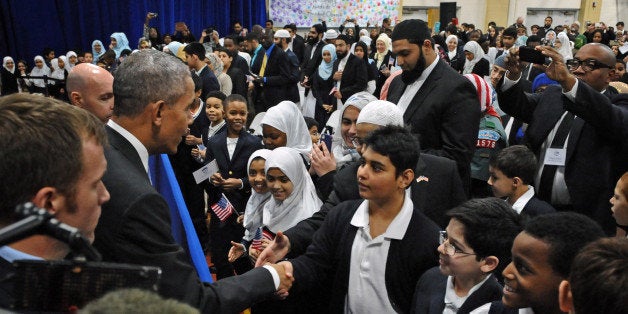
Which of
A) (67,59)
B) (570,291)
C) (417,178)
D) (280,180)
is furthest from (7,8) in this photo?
(570,291)

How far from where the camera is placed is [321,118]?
323 inches

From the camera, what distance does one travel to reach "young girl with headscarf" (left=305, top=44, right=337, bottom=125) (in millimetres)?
8211

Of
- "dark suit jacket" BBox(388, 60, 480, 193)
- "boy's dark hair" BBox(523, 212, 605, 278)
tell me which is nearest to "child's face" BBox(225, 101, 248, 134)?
"dark suit jacket" BBox(388, 60, 480, 193)

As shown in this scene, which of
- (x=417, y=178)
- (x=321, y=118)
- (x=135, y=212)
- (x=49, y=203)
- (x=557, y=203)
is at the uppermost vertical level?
(x=49, y=203)

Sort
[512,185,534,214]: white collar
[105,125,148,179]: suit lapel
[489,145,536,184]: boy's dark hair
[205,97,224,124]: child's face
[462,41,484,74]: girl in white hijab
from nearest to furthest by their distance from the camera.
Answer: [105,125,148,179]: suit lapel
[512,185,534,214]: white collar
[489,145,536,184]: boy's dark hair
[205,97,224,124]: child's face
[462,41,484,74]: girl in white hijab

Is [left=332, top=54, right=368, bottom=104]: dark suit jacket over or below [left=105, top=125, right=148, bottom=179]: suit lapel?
below

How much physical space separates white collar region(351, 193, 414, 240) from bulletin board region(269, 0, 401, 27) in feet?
54.8

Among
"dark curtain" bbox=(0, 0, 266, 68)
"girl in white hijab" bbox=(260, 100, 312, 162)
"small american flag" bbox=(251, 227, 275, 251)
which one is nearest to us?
"small american flag" bbox=(251, 227, 275, 251)

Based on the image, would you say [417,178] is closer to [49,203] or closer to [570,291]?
[570,291]

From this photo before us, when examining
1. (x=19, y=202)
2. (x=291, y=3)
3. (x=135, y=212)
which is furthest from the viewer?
(x=291, y=3)

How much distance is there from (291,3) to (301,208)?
16039mm

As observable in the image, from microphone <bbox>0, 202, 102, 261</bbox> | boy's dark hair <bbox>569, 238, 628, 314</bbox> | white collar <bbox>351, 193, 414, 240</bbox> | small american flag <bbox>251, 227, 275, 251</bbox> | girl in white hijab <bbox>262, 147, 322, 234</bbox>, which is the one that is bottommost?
small american flag <bbox>251, 227, 275, 251</bbox>

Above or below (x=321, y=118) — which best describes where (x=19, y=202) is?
above

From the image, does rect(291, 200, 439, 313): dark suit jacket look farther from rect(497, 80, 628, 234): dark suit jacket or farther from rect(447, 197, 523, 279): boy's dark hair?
rect(497, 80, 628, 234): dark suit jacket
